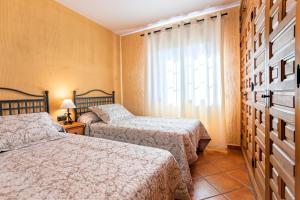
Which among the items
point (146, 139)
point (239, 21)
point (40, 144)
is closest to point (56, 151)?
point (40, 144)

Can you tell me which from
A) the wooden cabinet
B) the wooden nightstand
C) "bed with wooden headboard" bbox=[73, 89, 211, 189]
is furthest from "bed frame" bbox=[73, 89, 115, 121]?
the wooden cabinet

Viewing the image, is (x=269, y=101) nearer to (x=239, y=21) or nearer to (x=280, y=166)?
(x=280, y=166)

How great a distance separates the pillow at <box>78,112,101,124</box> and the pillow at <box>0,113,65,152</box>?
0.83 metres

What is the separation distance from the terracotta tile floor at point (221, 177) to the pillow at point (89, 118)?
175 centimetres

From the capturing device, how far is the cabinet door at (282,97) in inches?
30.7

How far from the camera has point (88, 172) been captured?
40.7 inches

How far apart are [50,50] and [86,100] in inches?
41.6

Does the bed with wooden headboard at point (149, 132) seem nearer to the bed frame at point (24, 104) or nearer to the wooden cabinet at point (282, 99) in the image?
the bed frame at point (24, 104)

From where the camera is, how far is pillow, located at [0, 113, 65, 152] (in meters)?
1.52

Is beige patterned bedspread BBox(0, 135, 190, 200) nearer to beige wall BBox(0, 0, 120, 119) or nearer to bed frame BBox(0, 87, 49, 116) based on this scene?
bed frame BBox(0, 87, 49, 116)

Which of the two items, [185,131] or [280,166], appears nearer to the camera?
[280,166]

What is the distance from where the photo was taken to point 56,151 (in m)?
1.44

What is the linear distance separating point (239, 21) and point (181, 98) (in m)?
1.73

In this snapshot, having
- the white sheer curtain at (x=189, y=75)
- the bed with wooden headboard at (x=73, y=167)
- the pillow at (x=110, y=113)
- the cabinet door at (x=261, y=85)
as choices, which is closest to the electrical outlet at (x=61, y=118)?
the pillow at (x=110, y=113)
